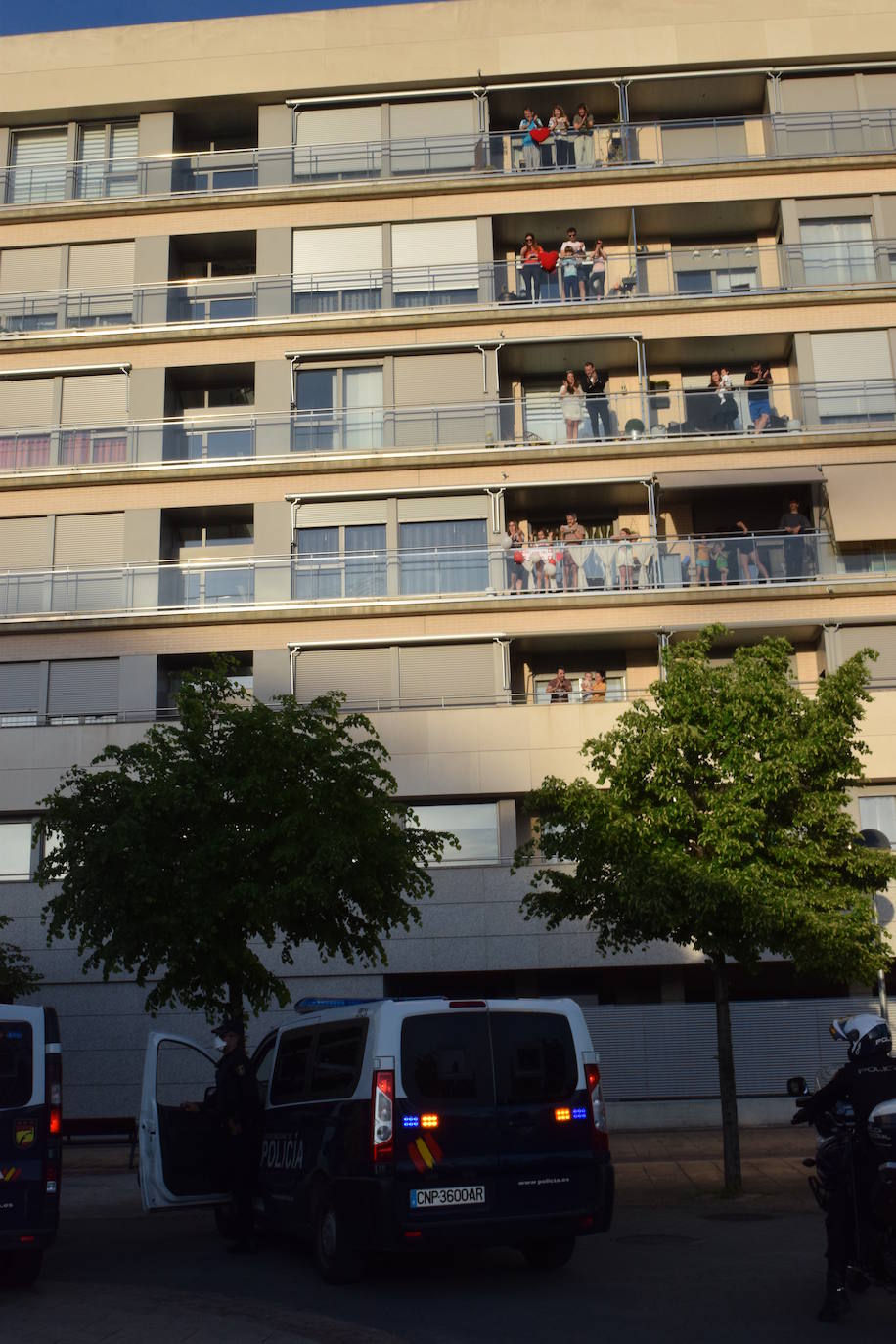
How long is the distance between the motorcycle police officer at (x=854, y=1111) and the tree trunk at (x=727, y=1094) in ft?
21.0

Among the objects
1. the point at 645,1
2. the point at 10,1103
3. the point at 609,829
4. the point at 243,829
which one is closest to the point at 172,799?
the point at 243,829

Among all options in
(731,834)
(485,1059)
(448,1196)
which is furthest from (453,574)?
(448,1196)

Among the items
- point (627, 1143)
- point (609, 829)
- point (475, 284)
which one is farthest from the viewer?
point (475, 284)

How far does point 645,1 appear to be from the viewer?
2941 cm

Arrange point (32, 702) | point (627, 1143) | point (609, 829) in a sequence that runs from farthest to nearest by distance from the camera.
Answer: point (32, 702) → point (627, 1143) → point (609, 829)

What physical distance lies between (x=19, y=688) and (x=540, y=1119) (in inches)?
781

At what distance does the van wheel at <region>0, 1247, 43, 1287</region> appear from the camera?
32.7 ft

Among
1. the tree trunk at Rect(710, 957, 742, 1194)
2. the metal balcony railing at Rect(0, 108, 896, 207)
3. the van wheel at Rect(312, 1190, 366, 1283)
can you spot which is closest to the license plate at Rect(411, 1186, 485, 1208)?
the van wheel at Rect(312, 1190, 366, 1283)

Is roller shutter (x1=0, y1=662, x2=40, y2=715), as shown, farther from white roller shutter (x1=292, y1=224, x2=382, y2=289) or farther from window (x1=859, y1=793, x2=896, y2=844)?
window (x1=859, y1=793, x2=896, y2=844)

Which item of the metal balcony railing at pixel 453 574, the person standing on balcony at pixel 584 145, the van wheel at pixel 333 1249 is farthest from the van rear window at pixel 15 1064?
the person standing on balcony at pixel 584 145

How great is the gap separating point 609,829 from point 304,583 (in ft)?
43.1

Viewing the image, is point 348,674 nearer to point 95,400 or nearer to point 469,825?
point 469,825

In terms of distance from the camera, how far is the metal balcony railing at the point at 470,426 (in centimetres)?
2748

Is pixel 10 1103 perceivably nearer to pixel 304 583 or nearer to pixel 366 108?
pixel 304 583
